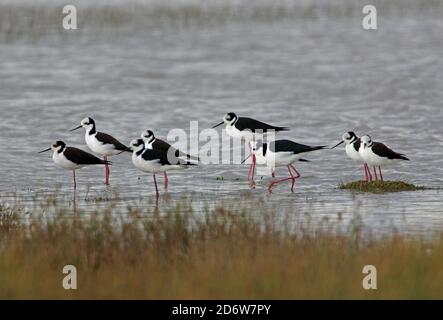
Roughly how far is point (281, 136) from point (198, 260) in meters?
15.4

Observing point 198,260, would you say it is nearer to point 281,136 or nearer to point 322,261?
point 322,261

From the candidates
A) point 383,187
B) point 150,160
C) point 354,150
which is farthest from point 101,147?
Answer: point 383,187

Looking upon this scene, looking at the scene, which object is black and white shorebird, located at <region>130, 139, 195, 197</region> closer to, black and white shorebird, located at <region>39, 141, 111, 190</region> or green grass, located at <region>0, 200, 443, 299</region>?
black and white shorebird, located at <region>39, 141, 111, 190</region>

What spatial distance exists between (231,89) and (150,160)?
16802 mm

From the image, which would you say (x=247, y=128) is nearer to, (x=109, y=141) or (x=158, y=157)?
(x=109, y=141)

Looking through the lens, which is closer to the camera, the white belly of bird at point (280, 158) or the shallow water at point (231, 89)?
the shallow water at point (231, 89)

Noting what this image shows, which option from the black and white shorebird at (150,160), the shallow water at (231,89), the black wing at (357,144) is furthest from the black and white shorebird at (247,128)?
the black and white shorebird at (150,160)

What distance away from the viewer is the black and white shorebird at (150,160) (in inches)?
771

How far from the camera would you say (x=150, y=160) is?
19.6m

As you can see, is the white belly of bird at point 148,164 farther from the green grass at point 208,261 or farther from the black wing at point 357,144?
the green grass at point 208,261

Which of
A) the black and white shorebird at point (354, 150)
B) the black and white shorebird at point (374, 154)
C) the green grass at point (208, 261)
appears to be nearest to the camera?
the green grass at point (208, 261)

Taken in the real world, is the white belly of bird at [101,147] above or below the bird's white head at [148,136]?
below

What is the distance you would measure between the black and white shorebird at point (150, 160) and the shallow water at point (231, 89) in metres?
0.59

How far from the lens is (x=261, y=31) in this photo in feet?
157
